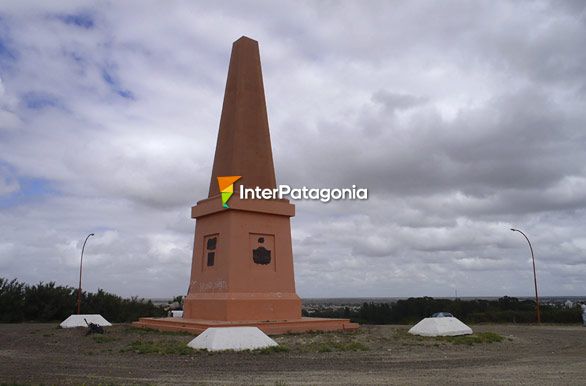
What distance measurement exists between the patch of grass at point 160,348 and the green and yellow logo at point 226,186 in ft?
17.8

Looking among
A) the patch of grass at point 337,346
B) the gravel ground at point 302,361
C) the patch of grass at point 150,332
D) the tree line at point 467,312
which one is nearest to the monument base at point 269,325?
the patch of grass at point 150,332

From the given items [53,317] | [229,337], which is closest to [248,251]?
[229,337]

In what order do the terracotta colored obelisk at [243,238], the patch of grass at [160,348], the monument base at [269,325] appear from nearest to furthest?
the patch of grass at [160,348] → the monument base at [269,325] → the terracotta colored obelisk at [243,238]

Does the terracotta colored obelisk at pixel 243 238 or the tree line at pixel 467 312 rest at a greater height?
the terracotta colored obelisk at pixel 243 238

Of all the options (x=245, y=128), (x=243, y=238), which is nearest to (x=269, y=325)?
(x=243, y=238)

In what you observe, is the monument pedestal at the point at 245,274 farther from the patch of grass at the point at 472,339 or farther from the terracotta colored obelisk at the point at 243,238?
the patch of grass at the point at 472,339

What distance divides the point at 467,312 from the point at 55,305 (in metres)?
26.3

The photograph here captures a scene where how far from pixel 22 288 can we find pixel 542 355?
90.3ft

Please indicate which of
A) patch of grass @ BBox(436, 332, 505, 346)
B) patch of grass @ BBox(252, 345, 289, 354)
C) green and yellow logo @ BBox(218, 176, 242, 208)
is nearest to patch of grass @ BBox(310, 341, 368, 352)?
patch of grass @ BBox(252, 345, 289, 354)

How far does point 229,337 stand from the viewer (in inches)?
529

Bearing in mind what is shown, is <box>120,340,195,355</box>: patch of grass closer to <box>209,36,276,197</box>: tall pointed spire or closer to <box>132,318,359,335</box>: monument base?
<box>132,318,359,335</box>: monument base

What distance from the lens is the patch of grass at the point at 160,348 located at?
12984 mm

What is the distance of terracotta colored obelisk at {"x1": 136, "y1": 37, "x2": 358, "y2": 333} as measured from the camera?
58.9 feet

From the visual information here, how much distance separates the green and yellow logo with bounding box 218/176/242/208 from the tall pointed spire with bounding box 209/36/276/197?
0.17 m
